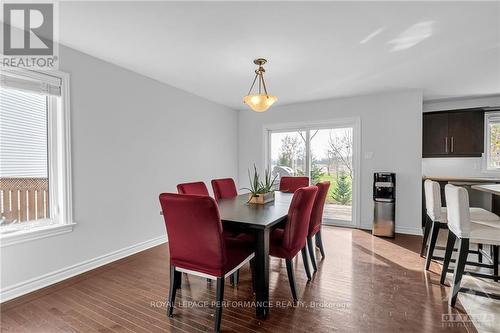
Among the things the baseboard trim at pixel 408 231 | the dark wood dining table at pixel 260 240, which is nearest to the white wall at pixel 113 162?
the dark wood dining table at pixel 260 240

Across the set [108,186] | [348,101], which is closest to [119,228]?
[108,186]

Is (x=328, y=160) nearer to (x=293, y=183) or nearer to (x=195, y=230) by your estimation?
(x=293, y=183)

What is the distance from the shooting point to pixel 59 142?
8.54ft

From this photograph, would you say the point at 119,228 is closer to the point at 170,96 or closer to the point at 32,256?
the point at 32,256

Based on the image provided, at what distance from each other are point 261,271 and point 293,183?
208 cm

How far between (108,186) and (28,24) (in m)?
1.73

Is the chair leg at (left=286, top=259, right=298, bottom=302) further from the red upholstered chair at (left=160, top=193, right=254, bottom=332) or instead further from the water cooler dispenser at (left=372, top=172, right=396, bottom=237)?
the water cooler dispenser at (left=372, top=172, right=396, bottom=237)

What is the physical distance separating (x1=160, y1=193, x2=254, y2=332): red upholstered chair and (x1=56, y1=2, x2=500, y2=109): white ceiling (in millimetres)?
1504

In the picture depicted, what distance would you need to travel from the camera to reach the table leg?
6.17 feet

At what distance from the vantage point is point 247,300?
2199 millimetres

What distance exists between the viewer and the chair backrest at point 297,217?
2.01 metres

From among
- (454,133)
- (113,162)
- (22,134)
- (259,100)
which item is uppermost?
(259,100)

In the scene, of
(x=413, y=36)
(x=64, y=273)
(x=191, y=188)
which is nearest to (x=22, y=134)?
(x=64, y=273)

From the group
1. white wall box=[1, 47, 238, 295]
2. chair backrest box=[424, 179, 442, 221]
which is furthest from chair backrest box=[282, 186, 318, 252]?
white wall box=[1, 47, 238, 295]
